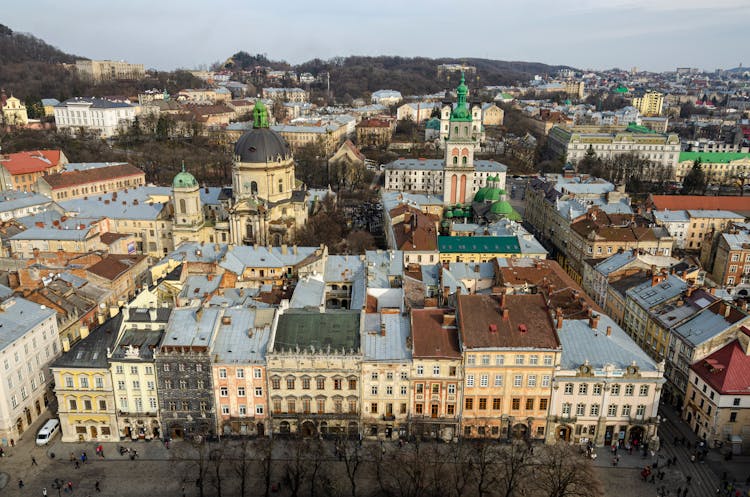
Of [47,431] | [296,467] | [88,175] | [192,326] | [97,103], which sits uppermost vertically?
[97,103]

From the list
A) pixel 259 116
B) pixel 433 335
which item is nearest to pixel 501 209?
pixel 259 116

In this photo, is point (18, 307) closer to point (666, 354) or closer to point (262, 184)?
point (262, 184)

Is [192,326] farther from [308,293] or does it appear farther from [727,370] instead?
[727,370]

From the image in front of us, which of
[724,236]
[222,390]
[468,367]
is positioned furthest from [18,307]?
[724,236]

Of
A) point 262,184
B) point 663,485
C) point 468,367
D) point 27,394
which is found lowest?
point 663,485

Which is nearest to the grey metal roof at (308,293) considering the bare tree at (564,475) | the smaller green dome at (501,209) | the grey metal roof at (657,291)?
the bare tree at (564,475)

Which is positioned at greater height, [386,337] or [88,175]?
[88,175]
